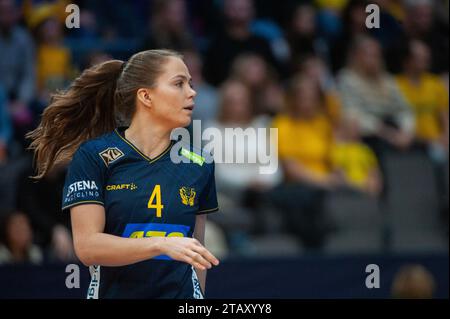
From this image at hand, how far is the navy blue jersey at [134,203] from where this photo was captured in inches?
162

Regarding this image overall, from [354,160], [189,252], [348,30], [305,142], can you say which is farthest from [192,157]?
[348,30]

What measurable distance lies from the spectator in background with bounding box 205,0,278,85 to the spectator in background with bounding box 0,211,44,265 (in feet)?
8.92

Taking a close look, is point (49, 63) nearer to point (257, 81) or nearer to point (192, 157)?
point (257, 81)

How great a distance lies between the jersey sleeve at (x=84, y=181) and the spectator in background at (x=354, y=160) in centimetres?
517

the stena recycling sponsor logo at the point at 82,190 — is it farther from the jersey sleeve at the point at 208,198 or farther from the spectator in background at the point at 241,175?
the spectator in background at the point at 241,175

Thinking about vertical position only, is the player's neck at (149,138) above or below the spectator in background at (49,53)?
below

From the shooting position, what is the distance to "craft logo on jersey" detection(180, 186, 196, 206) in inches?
167

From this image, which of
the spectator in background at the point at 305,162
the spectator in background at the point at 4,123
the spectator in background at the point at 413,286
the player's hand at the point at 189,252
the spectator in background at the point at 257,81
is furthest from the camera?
the spectator in background at the point at 257,81

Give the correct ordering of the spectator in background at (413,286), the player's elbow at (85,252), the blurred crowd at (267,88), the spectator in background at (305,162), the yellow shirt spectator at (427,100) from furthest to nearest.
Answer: the yellow shirt spectator at (427,100), the spectator in background at (305,162), the blurred crowd at (267,88), the spectator in background at (413,286), the player's elbow at (85,252)

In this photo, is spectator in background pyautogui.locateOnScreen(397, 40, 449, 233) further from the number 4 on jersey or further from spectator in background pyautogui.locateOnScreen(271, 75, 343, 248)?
the number 4 on jersey

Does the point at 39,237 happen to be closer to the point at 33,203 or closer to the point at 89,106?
the point at 33,203

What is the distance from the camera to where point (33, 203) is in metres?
8.24

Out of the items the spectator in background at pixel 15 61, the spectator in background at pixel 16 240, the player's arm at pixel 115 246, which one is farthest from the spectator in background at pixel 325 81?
the player's arm at pixel 115 246
